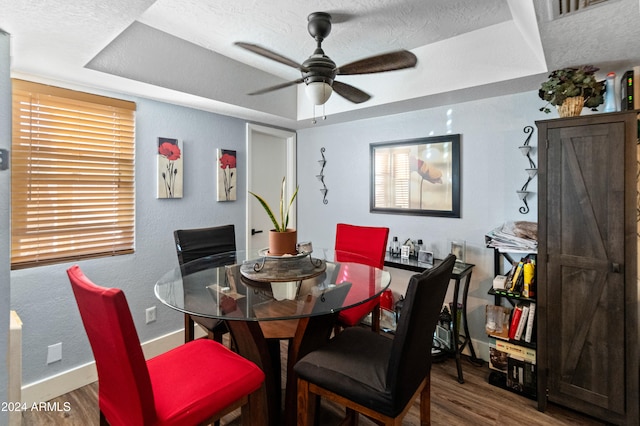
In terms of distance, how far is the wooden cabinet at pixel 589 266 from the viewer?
1768 millimetres

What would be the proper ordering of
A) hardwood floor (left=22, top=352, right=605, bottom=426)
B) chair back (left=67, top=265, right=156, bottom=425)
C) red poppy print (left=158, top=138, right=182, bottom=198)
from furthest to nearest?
red poppy print (left=158, top=138, right=182, bottom=198), hardwood floor (left=22, top=352, right=605, bottom=426), chair back (left=67, top=265, right=156, bottom=425)

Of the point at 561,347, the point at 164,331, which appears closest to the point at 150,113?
the point at 164,331

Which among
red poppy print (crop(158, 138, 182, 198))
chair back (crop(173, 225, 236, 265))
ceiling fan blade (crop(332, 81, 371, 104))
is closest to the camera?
ceiling fan blade (crop(332, 81, 371, 104))

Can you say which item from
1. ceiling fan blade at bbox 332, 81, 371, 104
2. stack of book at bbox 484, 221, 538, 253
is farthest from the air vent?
stack of book at bbox 484, 221, 538, 253

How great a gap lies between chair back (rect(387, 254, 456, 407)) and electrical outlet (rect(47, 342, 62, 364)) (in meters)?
2.33

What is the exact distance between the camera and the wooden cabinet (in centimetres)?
177

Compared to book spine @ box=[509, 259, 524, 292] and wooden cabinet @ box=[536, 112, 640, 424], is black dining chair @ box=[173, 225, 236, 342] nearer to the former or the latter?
book spine @ box=[509, 259, 524, 292]

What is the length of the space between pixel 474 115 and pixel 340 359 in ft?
7.47

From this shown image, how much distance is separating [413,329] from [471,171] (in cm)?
191

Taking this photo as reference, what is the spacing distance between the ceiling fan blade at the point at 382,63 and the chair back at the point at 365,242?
1252 millimetres

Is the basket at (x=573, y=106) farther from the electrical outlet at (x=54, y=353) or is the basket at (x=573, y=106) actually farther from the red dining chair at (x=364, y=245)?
the electrical outlet at (x=54, y=353)

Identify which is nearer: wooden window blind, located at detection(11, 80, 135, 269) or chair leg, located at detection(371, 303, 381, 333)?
wooden window blind, located at detection(11, 80, 135, 269)

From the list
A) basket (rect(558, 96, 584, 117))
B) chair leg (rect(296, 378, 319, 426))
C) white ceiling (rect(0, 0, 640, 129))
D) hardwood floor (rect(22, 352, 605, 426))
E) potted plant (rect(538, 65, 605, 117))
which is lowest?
hardwood floor (rect(22, 352, 605, 426))

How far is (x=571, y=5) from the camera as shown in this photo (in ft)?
4.50
